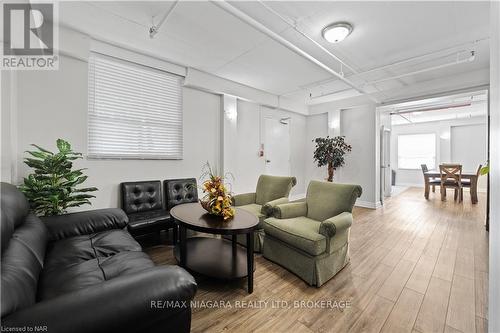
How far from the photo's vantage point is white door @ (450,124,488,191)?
24.6ft

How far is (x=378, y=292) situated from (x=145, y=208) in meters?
2.99

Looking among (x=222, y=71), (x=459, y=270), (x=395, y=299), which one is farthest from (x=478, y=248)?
(x=222, y=71)

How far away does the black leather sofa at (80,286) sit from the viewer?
2.55ft

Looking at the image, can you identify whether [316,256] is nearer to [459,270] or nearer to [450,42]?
[459,270]

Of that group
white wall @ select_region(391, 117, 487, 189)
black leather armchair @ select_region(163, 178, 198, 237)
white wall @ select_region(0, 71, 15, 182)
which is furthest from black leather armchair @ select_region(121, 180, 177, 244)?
white wall @ select_region(391, 117, 487, 189)

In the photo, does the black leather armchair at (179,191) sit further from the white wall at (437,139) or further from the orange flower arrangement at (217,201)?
the white wall at (437,139)

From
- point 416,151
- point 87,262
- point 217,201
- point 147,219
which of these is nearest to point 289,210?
point 217,201

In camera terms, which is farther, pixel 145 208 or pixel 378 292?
pixel 145 208

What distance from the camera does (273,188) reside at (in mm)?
3322

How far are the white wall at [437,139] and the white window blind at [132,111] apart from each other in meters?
9.06

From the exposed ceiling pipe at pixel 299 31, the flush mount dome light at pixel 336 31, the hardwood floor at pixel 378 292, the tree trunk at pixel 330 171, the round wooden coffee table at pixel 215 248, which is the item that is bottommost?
the hardwood floor at pixel 378 292

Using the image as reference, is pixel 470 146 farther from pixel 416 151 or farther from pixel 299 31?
pixel 299 31

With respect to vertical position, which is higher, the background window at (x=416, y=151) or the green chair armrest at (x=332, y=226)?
the background window at (x=416, y=151)

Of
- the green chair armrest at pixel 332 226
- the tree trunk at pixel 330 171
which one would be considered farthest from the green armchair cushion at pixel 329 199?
the tree trunk at pixel 330 171
